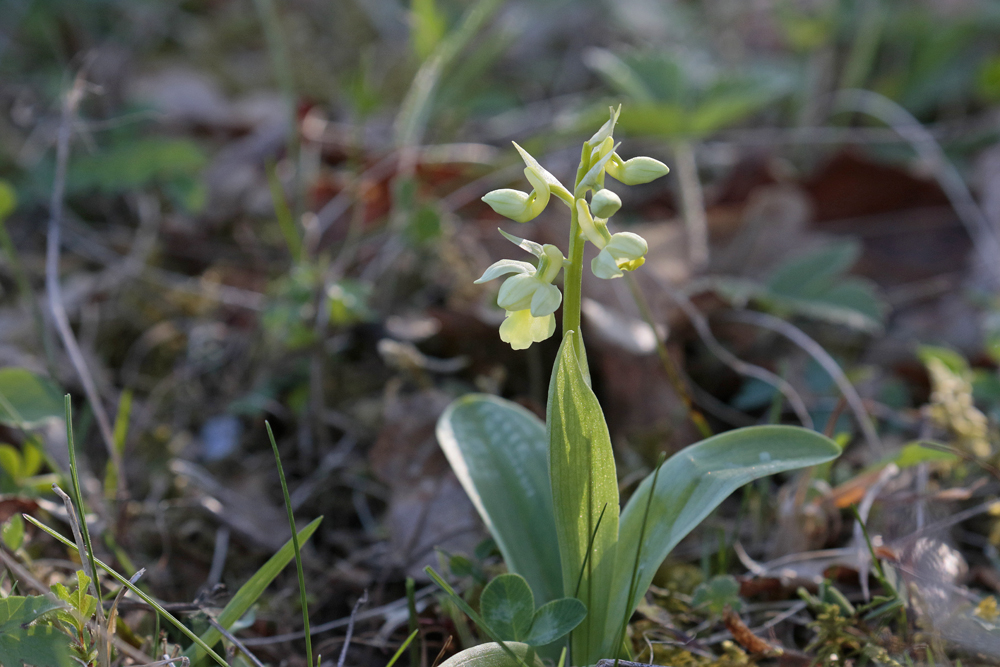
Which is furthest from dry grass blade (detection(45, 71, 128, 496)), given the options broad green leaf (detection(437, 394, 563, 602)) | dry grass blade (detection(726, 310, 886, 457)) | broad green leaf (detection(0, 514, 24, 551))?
dry grass blade (detection(726, 310, 886, 457))

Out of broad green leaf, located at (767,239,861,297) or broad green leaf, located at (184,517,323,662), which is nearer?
broad green leaf, located at (184,517,323,662)

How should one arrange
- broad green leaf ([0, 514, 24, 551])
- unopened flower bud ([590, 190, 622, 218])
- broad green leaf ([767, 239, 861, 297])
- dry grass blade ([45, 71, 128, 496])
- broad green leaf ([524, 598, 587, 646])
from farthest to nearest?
1. broad green leaf ([767, 239, 861, 297])
2. dry grass blade ([45, 71, 128, 496])
3. broad green leaf ([0, 514, 24, 551])
4. broad green leaf ([524, 598, 587, 646])
5. unopened flower bud ([590, 190, 622, 218])

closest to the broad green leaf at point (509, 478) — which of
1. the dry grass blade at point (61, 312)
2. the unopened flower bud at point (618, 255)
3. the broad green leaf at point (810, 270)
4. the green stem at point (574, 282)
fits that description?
the green stem at point (574, 282)

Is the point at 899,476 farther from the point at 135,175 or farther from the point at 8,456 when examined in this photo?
the point at 135,175

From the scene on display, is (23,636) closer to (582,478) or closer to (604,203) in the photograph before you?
(582,478)

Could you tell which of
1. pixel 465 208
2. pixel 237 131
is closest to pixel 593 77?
pixel 465 208

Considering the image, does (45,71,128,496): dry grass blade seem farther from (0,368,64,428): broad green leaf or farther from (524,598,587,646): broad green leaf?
(524,598,587,646): broad green leaf

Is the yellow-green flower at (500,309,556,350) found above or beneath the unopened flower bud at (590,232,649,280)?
beneath
